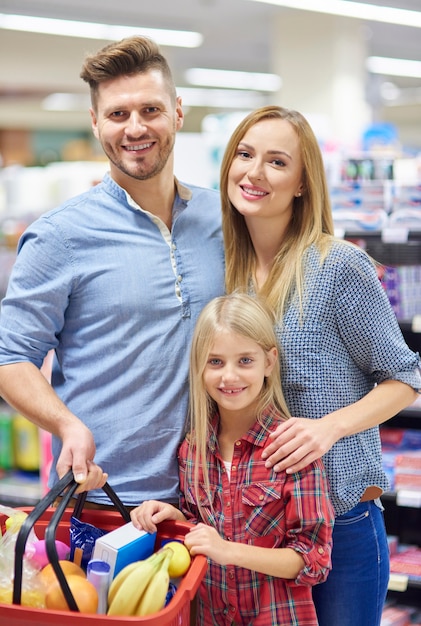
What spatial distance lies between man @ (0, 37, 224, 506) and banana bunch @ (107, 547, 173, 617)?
1.67 ft

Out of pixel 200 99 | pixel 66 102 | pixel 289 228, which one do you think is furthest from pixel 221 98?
pixel 289 228

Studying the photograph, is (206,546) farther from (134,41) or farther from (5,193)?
(5,193)

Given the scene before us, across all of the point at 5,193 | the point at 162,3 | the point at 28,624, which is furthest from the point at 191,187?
the point at 162,3

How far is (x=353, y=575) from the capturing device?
6.90 ft

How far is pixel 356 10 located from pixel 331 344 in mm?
7323

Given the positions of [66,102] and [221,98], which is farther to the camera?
[221,98]

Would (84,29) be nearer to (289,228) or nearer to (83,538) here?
(289,228)

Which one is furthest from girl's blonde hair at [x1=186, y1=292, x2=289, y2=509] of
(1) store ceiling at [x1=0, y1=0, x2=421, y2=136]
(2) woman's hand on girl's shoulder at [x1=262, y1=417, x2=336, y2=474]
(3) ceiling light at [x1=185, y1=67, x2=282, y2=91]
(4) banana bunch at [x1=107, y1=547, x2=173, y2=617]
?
(3) ceiling light at [x1=185, y1=67, x2=282, y2=91]

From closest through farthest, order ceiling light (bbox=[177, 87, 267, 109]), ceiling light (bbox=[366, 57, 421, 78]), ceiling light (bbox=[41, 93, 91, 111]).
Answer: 1. ceiling light (bbox=[366, 57, 421, 78])
2. ceiling light (bbox=[41, 93, 91, 111])
3. ceiling light (bbox=[177, 87, 267, 109])

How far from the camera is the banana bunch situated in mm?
1519

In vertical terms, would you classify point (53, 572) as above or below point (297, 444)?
below

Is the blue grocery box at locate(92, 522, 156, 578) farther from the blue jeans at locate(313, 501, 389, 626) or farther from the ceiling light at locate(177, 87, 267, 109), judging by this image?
the ceiling light at locate(177, 87, 267, 109)

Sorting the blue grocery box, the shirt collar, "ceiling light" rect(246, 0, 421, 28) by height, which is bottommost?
the blue grocery box

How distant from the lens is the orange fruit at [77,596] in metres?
1.53
